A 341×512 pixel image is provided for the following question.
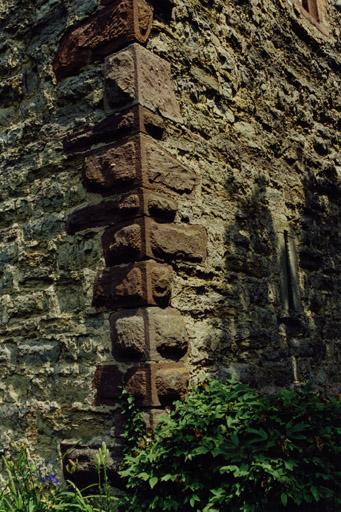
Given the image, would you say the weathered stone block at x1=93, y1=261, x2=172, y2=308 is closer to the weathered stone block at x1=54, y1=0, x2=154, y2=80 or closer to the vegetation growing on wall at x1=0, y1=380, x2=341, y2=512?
the vegetation growing on wall at x1=0, y1=380, x2=341, y2=512

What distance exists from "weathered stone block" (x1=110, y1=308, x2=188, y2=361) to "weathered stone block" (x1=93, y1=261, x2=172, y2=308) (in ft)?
0.18

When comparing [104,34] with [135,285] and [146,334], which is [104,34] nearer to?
[135,285]

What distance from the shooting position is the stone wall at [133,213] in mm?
3395

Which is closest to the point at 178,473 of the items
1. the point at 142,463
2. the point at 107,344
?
the point at 142,463

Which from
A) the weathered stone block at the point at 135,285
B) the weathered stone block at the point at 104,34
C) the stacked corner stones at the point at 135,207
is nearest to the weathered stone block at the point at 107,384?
the stacked corner stones at the point at 135,207

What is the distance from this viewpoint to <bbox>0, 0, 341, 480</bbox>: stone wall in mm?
3395

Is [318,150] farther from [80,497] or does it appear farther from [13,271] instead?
[80,497]

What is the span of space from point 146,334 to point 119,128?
1143 mm

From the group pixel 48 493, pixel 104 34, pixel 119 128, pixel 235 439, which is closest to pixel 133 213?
pixel 119 128

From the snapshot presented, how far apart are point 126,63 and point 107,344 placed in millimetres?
1547

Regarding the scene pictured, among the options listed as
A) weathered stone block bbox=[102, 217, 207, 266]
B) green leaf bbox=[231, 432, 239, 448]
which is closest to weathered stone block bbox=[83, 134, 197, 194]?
weathered stone block bbox=[102, 217, 207, 266]

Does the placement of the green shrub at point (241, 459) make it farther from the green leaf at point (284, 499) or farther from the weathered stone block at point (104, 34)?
the weathered stone block at point (104, 34)

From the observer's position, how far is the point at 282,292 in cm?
466

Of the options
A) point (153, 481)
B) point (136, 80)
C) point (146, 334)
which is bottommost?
point (153, 481)
